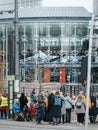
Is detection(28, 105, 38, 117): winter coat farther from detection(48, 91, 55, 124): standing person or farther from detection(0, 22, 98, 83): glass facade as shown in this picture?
detection(0, 22, 98, 83): glass facade

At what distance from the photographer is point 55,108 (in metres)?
21.8

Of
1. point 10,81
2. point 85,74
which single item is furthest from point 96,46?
point 10,81

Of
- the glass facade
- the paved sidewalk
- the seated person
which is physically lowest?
the paved sidewalk

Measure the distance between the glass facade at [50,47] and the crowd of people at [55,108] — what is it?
1732 inches

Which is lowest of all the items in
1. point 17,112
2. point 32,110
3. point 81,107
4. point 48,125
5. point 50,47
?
point 48,125

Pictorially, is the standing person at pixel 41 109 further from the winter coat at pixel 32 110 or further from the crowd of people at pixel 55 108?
the winter coat at pixel 32 110

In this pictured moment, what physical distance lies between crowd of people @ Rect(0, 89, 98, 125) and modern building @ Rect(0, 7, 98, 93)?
4389cm

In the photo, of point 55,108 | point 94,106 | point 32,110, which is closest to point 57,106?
point 55,108

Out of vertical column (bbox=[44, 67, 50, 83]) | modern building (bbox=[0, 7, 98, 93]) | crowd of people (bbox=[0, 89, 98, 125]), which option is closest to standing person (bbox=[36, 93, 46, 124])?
crowd of people (bbox=[0, 89, 98, 125])

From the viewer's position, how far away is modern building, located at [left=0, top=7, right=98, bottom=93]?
68688mm

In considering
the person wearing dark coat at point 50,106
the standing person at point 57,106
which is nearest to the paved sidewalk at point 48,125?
the person wearing dark coat at point 50,106

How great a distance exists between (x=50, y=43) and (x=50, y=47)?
0.67 metres

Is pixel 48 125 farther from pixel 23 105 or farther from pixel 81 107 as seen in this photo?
pixel 23 105

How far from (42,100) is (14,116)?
252cm
